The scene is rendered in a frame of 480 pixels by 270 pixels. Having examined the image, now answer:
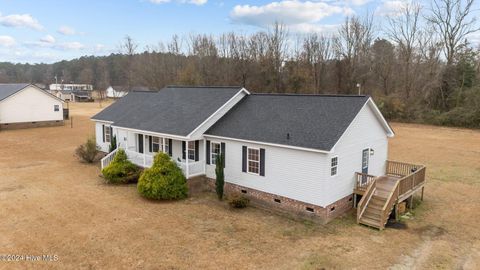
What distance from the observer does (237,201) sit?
15.4 meters

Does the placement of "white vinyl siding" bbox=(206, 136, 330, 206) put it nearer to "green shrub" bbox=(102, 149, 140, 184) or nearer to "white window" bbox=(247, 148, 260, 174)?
"white window" bbox=(247, 148, 260, 174)

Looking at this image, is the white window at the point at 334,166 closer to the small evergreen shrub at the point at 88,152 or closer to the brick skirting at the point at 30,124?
the small evergreen shrub at the point at 88,152

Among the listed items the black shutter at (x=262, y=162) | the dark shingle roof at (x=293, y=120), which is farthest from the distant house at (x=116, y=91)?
the black shutter at (x=262, y=162)

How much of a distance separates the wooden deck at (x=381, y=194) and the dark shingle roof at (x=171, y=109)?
28.0ft

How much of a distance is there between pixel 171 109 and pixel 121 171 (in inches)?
187

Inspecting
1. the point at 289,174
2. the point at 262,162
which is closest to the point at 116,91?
the point at 262,162

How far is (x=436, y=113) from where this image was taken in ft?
153

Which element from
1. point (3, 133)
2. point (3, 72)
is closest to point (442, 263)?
point (3, 133)

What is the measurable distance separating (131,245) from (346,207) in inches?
369

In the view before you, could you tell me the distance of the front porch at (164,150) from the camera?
1778 centimetres

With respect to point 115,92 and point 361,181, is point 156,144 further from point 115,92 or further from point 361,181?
point 115,92

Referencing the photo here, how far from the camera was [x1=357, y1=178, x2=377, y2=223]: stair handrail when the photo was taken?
14.3 meters

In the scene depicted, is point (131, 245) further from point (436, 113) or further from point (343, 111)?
point (436, 113)

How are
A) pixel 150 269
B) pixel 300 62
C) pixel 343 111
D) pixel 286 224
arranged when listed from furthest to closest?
pixel 300 62 < pixel 343 111 < pixel 286 224 < pixel 150 269
